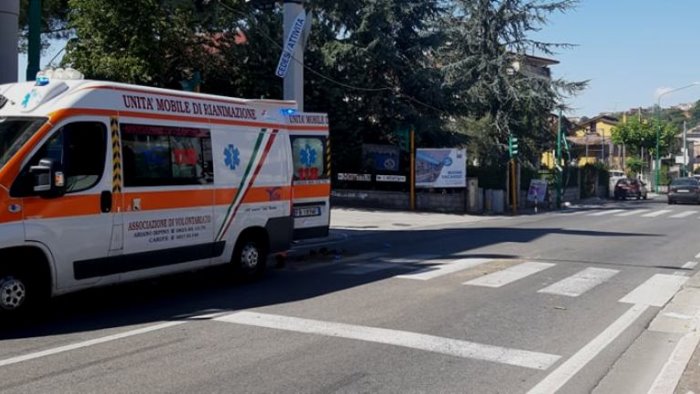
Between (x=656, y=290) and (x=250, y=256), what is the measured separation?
609 cm

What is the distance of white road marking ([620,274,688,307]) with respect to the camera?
9674 mm

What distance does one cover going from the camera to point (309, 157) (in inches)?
556

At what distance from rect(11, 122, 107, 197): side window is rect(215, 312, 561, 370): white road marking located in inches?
85.0

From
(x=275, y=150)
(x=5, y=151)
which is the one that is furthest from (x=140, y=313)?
(x=275, y=150)

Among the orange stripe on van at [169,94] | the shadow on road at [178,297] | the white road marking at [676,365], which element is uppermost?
the orange stripe on van at [169,94]

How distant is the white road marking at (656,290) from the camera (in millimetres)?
9674

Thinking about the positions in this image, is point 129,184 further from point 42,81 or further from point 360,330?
point 360,330

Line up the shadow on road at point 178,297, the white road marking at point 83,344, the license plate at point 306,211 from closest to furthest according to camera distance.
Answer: the white road marking at point 83,344
the shadow on road at point 178,297
the license plate at point 306,211

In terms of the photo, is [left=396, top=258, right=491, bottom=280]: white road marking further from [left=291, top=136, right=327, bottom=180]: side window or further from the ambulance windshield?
the ambulance windshield

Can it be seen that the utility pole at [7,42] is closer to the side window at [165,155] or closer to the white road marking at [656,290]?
the side window at [165,155]

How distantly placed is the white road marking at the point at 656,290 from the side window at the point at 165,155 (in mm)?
6020

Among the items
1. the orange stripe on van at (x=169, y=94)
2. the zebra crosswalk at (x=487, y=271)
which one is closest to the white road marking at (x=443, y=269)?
the zebra crosswalk at (x=487, y=271)

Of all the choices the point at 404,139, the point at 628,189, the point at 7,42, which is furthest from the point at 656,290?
the point at 628,189

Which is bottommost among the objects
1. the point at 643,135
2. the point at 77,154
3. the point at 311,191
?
the point at 311,191
